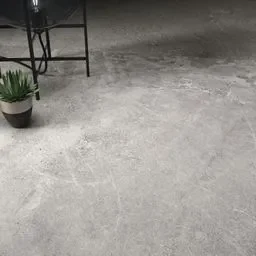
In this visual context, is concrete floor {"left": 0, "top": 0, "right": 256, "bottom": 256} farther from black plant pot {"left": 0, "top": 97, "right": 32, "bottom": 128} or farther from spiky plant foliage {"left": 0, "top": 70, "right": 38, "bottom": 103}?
spiky plant foliage {"left": 0, "top": 70, "right": 38, "bottom": 103}

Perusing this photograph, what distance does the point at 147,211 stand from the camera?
1631 mm

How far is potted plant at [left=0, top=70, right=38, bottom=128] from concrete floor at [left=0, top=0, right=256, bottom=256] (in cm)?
8

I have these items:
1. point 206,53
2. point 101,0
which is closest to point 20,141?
point 206,53

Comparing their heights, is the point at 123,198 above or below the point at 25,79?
below

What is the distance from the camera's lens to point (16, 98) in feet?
6.64

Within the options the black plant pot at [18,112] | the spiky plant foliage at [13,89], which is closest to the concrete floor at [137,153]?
the black plant pot at [18,112]

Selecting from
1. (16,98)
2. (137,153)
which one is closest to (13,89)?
(16,98)

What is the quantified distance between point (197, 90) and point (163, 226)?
1.12 meters

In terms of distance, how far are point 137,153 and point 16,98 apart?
26.6 inches

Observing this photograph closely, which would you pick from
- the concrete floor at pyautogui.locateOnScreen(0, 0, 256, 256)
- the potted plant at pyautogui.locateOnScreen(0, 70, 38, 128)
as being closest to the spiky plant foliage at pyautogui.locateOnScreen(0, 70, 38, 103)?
the potted plant at pyautogui.locateOnScreen(0, 70, 38, 128)

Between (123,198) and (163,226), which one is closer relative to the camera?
(163,226)

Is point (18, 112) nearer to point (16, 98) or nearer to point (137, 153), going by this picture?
point (16, 98)

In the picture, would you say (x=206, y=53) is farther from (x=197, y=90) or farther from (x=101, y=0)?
(x=101, y=0)

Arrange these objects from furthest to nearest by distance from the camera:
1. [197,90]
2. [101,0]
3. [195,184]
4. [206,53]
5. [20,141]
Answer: [101,0] → [206,53] → [197,90] → [20,141] → [195,184]
